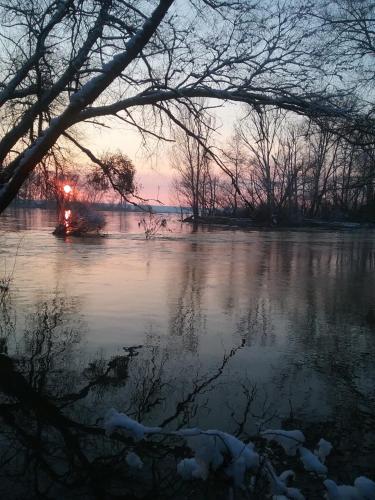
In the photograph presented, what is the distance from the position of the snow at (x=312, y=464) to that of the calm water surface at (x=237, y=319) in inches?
36.6

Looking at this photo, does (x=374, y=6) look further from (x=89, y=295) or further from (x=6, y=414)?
(x=6, y=414)

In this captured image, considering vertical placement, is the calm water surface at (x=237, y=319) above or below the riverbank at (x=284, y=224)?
below

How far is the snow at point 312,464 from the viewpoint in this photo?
3320 millimetres

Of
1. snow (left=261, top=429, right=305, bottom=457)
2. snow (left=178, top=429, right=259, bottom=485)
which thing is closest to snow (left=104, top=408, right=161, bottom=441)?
snow (left=178, top=429, right=259, bottom=485)

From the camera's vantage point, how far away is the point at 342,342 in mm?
6898

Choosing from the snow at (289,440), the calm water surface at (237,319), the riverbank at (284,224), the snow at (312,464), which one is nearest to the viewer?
the snow at (312,464)

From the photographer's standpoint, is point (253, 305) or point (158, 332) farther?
point (253, 305)

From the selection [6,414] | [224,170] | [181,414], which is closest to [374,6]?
[224,170]

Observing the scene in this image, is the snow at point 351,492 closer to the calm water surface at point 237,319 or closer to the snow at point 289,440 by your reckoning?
the snow at point 289,440

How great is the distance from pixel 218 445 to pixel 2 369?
10.7 feet

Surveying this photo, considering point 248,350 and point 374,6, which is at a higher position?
point 374,6

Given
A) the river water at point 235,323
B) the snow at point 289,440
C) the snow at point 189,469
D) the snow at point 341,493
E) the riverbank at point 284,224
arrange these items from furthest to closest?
the riverbank at point 284,224 < the river water at point 235,323 < the snow at point 289,440 < the snow at point 189,469 < the snow at point 341,493

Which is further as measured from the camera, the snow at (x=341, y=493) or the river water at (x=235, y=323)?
the river water at (x=235, y=323)

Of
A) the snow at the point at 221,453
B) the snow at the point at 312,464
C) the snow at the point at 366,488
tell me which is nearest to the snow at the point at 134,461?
the snow at the point at 221,453
